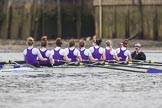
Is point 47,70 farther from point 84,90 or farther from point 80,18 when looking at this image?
point 80,18

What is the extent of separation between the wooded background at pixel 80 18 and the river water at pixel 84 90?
50.7 ft

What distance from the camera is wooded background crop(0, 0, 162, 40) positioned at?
3562cm

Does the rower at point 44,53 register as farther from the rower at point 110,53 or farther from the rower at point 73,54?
the rower at point 110,53

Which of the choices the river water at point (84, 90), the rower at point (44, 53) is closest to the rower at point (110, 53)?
the river water at point (84, 90)

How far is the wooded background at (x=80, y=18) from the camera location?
35.6 m

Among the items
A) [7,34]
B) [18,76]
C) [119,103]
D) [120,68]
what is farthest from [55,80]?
[7,34]

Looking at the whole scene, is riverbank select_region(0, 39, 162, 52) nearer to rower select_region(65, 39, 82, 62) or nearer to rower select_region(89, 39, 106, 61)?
rower select_region(89, 39, 106, 61)

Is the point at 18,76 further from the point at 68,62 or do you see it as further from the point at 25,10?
the point at 25,10

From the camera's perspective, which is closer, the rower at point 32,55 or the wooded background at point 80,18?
the rower at point 32,55

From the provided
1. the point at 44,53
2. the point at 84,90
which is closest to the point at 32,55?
the point at 44,53

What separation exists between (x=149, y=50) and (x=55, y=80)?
17.7m

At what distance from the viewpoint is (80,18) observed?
37.8 metres

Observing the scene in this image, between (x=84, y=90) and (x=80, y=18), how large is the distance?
21038mm

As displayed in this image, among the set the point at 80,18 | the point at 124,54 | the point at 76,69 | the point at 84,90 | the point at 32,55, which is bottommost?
the point at 84,90
